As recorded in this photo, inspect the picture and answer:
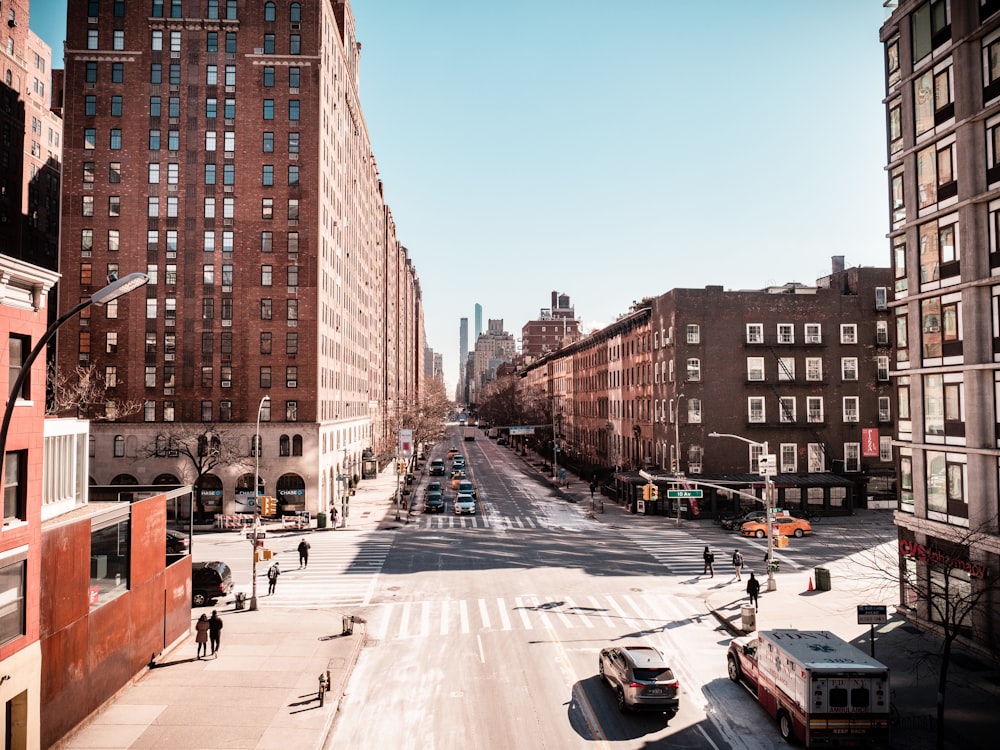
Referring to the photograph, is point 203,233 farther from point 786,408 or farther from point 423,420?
point 423,420

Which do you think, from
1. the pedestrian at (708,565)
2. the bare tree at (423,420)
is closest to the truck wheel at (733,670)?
the pedestrian at (708,565)

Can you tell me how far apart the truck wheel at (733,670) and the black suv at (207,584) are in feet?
76.2

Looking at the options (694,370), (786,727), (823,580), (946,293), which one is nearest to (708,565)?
(823,580)

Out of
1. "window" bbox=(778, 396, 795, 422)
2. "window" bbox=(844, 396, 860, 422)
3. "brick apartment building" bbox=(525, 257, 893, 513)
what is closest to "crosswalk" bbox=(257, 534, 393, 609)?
"brick apartment building" bbox=(525, 257, 893, 513)

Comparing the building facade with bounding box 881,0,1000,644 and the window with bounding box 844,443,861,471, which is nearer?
the building facade with bounding box 881,0,1000,644

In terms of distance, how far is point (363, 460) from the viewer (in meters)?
91.2

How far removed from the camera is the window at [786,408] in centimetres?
6075

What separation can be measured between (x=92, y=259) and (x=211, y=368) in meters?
13.9

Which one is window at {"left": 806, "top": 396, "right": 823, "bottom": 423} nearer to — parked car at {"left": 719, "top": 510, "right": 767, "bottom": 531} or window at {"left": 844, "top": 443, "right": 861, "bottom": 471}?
window at {"left": 844, "top": 443, "right": 861, "bottom": 471}

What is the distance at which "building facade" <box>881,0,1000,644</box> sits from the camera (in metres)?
24.8

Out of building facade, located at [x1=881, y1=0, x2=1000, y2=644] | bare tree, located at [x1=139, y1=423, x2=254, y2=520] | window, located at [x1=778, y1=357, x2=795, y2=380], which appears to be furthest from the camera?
window, located at [x1=778, y1=357, x2=795, y2=380]

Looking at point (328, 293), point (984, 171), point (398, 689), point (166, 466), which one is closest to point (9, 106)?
point (328, 293)

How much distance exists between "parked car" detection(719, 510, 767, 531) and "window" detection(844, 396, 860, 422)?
16.5m

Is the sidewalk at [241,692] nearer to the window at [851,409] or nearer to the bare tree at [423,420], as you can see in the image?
the window at [851,409]
